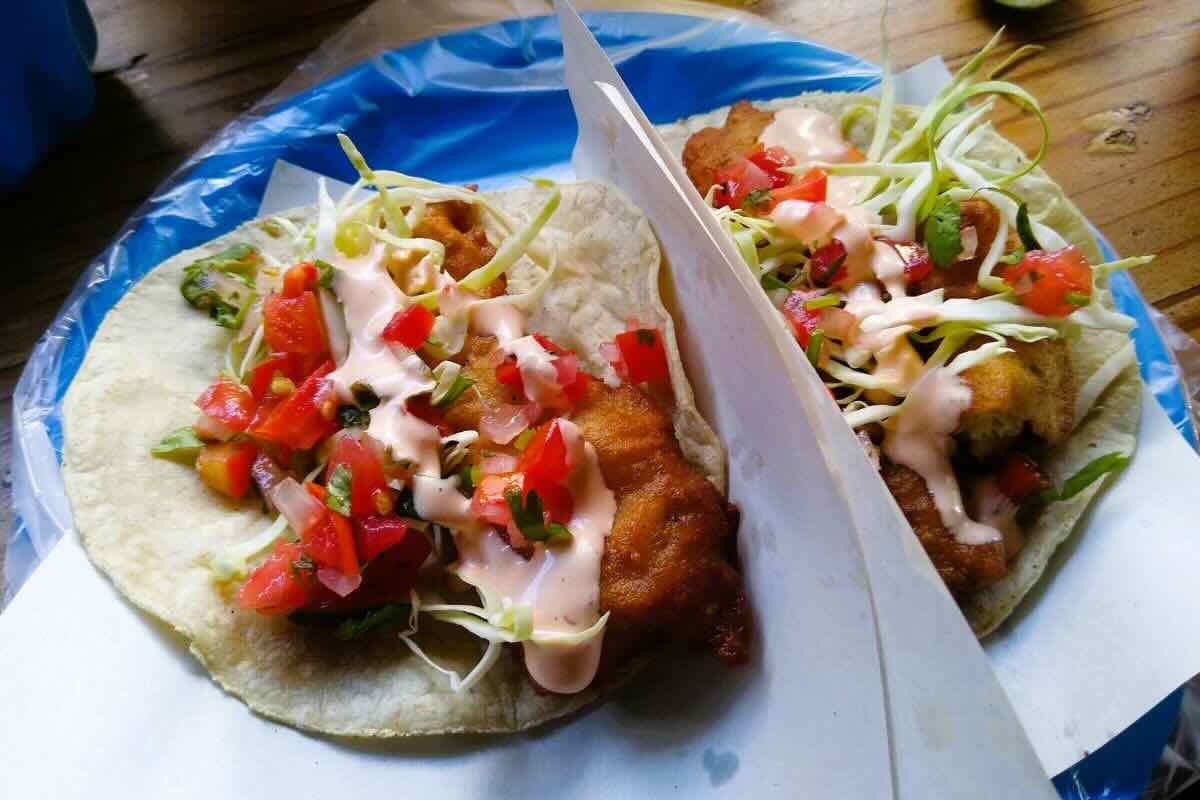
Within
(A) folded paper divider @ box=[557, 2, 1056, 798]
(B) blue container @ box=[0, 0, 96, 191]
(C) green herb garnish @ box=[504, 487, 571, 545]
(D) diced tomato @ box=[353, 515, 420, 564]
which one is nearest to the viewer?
(A) folded paper divider @ box=[557, 2, 1056, 798]

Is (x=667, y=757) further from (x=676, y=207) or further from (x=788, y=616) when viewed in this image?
(x=676, y=207)

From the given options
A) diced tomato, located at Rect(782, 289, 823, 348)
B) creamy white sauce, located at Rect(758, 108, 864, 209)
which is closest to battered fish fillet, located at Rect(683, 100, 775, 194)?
creamy white sauce, located at Rect(758, 108, 864, 209)

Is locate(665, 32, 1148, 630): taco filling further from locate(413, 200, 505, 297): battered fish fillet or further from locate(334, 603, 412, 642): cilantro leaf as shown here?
locate(334, 603, 412, 642): cilantro leaf

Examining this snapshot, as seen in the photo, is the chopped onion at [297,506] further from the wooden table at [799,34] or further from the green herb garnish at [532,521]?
the wooden table at [799,34]

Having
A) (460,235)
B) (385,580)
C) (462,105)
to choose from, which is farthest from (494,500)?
(462,105)

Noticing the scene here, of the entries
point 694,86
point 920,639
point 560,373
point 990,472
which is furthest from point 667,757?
point 694,86

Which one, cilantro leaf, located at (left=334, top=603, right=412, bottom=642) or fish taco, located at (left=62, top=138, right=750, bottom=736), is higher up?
fish taco, located at (left=62, top=138, right=750, bottom=736)

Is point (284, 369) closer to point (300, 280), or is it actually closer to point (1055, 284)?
point (300, 280)
